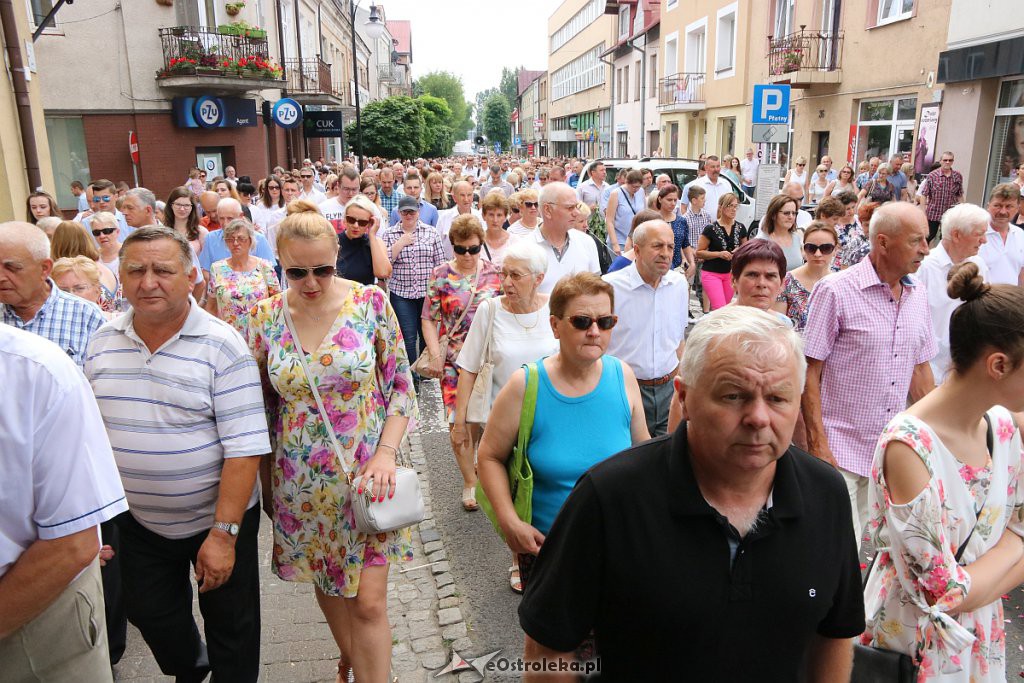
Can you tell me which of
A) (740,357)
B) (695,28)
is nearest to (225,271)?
(740,357)

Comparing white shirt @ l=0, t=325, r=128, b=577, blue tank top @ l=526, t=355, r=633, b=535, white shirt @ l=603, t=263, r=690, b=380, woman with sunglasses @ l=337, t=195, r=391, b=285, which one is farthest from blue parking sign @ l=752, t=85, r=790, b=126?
white shirt @ l=0, t=325, r=128, b=577

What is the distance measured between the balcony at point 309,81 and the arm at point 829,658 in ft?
92.7

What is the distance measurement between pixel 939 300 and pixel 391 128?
108ft

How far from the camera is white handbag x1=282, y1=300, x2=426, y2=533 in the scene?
296 centimetres

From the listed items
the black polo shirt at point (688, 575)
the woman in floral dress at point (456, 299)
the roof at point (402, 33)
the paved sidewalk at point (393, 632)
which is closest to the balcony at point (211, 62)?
the woman in floral dress at point (456, 299)

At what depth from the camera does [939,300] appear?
4.86 metres

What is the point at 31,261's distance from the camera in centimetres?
332

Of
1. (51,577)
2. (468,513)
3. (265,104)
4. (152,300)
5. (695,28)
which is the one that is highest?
(695,28)

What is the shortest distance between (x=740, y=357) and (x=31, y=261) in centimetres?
314

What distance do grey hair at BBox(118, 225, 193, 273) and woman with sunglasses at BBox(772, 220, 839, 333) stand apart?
339 centimetres

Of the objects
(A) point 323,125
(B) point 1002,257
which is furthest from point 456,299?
(A) point 323,125

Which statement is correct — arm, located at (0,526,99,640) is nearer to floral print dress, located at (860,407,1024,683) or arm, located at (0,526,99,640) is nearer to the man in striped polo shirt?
the man in striped polo shirt

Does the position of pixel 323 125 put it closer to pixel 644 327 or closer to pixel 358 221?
pixel 358 221

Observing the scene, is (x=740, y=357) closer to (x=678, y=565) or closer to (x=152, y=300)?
(x=678, y=565)
